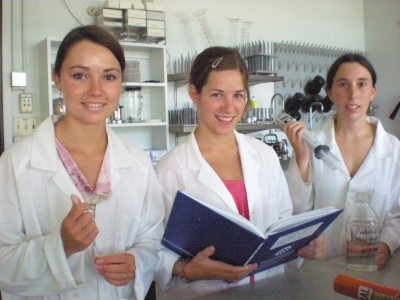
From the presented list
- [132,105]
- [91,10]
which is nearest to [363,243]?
[132,105]

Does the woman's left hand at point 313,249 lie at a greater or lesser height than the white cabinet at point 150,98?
lesser

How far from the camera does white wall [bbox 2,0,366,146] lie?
115 inches

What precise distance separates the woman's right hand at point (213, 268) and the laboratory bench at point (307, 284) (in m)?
0.04

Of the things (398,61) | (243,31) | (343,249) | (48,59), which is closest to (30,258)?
(343,249)

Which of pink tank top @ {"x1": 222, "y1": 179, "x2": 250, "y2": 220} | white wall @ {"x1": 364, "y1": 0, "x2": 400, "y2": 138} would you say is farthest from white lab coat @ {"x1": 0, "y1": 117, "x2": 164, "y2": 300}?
white wall @ {"x1": 364, "y1": 0, "x2": 400, "y2": 138}

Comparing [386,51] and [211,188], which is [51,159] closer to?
[211,188]

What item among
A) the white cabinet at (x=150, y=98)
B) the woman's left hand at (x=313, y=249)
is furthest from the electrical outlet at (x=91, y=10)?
the woman's left hand at (x=313, y=249)

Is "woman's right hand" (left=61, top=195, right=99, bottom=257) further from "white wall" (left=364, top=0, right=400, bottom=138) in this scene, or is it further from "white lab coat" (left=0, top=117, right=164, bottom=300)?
"white wall" (left=364, top=0, right=400, bottom=138)

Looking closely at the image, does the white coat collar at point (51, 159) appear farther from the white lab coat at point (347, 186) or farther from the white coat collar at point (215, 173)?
the white lab coat at point (347, 186)

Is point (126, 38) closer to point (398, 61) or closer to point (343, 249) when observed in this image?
point (343, 249)

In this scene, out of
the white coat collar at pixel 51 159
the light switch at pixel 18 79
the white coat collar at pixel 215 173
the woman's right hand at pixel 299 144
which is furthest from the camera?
the light switch at pixel 18 79

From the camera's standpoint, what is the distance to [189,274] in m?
1.22

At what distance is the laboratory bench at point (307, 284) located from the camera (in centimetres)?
102

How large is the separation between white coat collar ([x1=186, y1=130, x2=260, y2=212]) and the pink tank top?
1cm
